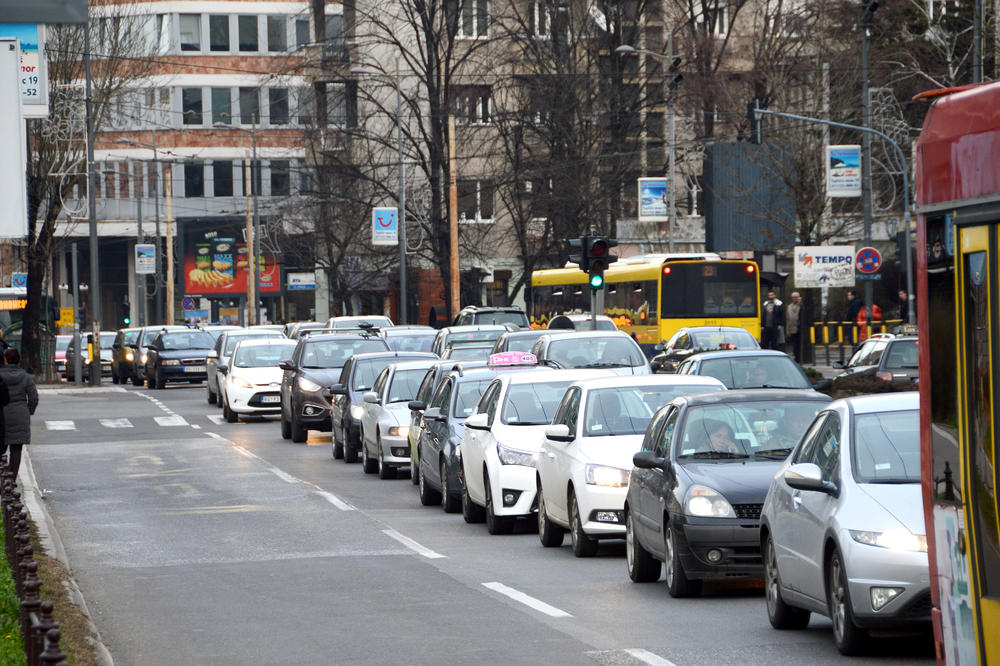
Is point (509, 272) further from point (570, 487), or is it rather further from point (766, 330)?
point (570, 487)

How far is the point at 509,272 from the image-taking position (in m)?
76.7

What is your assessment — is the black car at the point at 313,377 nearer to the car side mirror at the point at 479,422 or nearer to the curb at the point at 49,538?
the curb at the point at 49,538

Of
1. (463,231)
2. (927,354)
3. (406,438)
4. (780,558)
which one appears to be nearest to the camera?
(927,354)

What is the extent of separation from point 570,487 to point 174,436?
1909cm

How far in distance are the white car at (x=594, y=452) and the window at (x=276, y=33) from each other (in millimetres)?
81218

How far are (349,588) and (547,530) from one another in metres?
3.11

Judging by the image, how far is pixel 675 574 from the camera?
1259cm

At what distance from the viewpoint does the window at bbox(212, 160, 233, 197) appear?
318 feet

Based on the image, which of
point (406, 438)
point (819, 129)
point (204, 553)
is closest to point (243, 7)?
point (819, 129)

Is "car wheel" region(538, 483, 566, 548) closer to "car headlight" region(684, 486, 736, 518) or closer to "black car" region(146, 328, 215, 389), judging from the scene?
"car headlight" region(684, 486, 736, 518)

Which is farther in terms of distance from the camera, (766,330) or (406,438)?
(766,330)

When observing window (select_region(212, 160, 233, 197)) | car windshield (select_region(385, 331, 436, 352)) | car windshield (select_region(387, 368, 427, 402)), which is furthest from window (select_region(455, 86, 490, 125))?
window (select_region(212, 160, 233, 197))

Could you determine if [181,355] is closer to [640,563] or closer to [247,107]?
[640,563]

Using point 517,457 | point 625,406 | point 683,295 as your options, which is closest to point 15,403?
point 517,457
